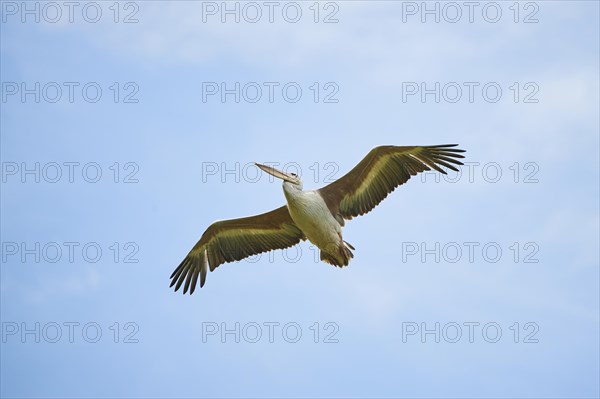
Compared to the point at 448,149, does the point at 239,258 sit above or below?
below

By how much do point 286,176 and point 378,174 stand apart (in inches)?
61.8

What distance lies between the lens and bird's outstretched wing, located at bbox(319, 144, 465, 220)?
16.3 meters

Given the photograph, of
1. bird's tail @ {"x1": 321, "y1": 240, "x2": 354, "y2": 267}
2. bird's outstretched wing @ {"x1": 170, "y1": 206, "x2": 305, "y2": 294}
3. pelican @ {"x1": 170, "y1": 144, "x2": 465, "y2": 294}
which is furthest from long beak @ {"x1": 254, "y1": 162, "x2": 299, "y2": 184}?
bird's tail @ {"x1": 321, "y1": 240, "x2": 354, "y2": 267}

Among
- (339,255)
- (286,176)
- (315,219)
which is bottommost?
(339,255)

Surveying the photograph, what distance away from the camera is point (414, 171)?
16547 millimetres

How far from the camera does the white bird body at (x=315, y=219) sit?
16047 mm

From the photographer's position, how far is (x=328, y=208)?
16453mm

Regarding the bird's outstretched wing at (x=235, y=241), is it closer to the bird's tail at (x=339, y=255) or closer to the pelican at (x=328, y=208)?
the pelican at (x=328, y=208)

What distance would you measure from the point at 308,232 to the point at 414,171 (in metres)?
2.05

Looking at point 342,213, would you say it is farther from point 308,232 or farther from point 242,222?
point 242,222

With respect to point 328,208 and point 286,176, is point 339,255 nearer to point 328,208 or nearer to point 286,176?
point 328,208

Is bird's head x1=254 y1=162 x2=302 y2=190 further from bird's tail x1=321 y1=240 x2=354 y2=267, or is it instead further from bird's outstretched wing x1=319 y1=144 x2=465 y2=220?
bird's tail x1=321 y1=240 x2=354 y2=267

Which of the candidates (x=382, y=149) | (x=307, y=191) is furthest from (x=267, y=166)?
(x=382, y=149)

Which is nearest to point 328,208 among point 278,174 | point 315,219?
point 315,219
